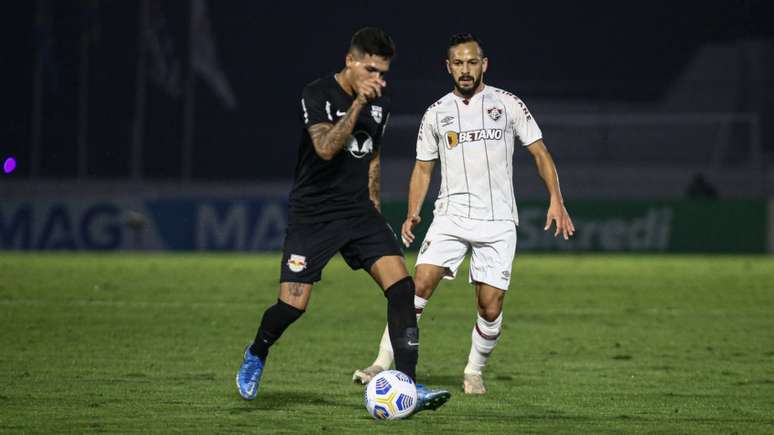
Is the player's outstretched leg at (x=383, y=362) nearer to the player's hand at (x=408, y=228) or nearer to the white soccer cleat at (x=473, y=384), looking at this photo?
the player's hand at (x=408, y=228)

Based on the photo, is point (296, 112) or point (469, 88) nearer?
point (469, 88)

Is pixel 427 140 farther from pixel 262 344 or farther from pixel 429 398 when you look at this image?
pixel 429 398

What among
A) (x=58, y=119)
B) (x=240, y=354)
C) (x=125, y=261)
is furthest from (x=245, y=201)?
(x=240, y=354)

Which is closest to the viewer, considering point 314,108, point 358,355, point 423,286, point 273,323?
point 314,108

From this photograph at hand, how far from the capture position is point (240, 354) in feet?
31.4

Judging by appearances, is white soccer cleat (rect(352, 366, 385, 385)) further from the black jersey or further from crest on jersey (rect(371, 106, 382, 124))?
crest on jersey (rect(371, 106, 382, 124))

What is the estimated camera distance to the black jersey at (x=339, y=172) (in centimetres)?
697

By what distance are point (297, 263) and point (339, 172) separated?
525 millimetres

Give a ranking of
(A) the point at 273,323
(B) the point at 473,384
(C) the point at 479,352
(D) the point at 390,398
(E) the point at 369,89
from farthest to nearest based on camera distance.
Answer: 1. (C) the point at 479,352
2. (B) the point at 473,384
3. (A) the point at 273,323
4. (D) the point at 390,398
5. (E) the point at 369,89

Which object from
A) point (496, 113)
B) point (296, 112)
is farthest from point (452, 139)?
point (296, 112)

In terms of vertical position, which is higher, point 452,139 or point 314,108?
point 314,108

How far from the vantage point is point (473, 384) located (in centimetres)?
773

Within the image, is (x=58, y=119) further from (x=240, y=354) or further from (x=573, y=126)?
(x=240, y=354)

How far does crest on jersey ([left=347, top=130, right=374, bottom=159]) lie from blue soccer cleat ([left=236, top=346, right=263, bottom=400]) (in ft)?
4.07
